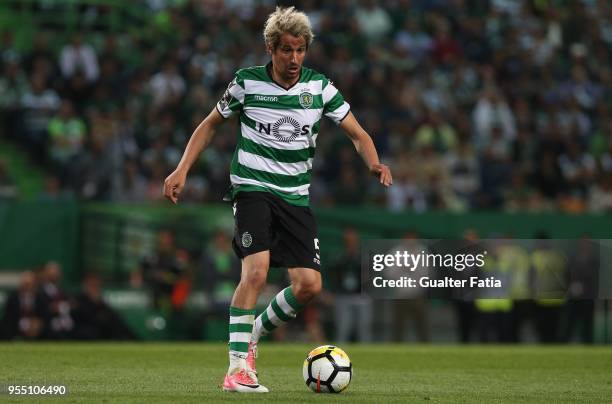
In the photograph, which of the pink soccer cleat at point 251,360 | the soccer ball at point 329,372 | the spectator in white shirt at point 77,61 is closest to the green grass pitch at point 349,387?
Answer: the soccer ball at point 329,372

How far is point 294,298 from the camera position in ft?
28.8

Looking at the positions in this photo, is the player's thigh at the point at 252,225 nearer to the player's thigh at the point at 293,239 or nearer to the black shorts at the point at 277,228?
the black shorts at the point at 277,228

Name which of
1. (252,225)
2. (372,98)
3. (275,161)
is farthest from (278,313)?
(372,98)

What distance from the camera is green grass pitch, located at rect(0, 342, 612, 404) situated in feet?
26.8

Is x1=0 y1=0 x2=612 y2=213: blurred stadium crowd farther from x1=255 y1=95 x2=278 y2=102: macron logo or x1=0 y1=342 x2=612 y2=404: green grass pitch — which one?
x1=255 y1=95 x2=278 y2=102: macron logo

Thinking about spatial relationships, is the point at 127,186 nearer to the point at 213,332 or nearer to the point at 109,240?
the point at 109,240

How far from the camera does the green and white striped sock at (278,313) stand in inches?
348

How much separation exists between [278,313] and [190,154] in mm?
1361

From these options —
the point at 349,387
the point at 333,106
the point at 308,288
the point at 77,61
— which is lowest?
the point at 349,387

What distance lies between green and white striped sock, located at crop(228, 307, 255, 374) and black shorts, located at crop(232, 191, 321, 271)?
0.40 m

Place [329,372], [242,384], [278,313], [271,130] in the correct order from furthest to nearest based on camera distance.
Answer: [278,313], [271,130], [329,372], [242,384]

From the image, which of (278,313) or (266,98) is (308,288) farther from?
(266,98)

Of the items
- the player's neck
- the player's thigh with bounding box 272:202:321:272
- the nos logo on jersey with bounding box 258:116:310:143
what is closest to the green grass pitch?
the player's thigh with bounding box 272:202:321:272

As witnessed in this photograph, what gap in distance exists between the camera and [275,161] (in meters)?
8.52
